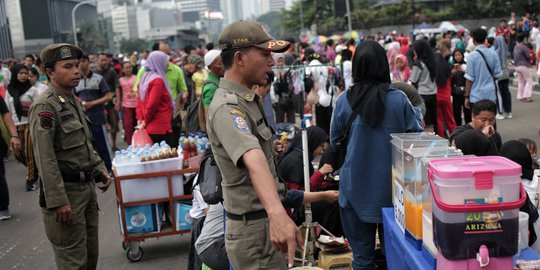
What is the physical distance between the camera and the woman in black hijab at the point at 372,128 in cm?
411

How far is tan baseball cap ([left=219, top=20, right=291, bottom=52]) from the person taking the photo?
284 cm

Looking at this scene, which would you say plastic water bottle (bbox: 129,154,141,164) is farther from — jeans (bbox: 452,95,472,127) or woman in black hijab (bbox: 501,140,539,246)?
jeans (bbox: 452,95,472,127)

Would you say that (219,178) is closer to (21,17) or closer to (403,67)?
(403,67)

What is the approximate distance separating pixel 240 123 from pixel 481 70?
7.62 m

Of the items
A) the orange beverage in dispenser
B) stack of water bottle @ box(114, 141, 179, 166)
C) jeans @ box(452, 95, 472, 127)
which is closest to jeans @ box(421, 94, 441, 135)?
jeans @ box(452, 95, 472, 127)

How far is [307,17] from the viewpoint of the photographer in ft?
257

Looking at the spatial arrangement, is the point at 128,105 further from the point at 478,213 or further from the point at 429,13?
the point at 429,13

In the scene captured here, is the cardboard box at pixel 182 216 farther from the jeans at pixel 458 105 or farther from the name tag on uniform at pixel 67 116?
the jeans at pixel 458 105

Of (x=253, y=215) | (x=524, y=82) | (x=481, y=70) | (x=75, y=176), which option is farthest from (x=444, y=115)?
(x=253, y=215)

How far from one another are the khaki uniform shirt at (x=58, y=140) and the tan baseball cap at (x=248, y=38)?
1946 mm

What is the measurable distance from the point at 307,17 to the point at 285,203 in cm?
7664

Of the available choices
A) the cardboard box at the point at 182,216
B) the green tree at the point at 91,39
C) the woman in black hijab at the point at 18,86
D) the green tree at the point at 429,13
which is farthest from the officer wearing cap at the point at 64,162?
the green tree at the point at 91,39

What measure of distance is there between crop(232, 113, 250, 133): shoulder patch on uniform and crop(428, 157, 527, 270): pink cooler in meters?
0.88

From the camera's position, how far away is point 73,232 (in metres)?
4.39
